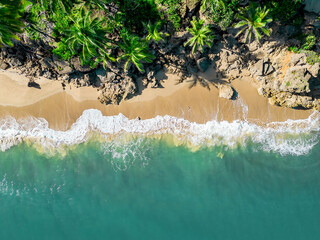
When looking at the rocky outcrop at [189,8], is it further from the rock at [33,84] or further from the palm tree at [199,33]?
the rock at [33,84]

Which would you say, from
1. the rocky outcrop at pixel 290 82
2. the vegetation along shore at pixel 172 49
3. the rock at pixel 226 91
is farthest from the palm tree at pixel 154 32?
the rocky outcrop at pixel 290 82

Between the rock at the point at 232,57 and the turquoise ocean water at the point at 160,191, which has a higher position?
the rock at the point at 232,57

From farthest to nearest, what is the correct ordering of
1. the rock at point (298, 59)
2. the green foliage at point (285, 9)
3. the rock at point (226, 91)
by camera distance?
the rock at point (226, 91)
the rock at point (298, 59)
the green foliage at point (285, 9)

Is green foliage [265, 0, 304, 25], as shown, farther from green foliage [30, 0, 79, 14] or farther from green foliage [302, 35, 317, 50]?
green foliage [30, 0, 79, 14]

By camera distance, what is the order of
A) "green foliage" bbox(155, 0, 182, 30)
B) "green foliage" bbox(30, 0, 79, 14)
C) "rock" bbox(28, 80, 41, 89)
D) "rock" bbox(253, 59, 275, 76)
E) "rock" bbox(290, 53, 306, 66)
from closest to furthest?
"green foliage" bbox(30, 0, 79, 14), "green foliage" bbox(155, 0, 182, 30), "rock" bbox(290, 53, 306, 66), "rock" bbox(253, 59, 275, 76), "rock" bbox(28, 80, 41, 89)

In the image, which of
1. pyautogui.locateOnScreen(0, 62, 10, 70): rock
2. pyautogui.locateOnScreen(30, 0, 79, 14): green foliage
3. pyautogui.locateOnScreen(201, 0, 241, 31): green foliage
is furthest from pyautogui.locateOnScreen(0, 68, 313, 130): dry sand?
pyautogui.locateOnScreen(30, 0, 79, 14): green foliage

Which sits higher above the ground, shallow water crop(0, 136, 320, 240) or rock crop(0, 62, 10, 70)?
rock crop(0, 62, 10, 70)
